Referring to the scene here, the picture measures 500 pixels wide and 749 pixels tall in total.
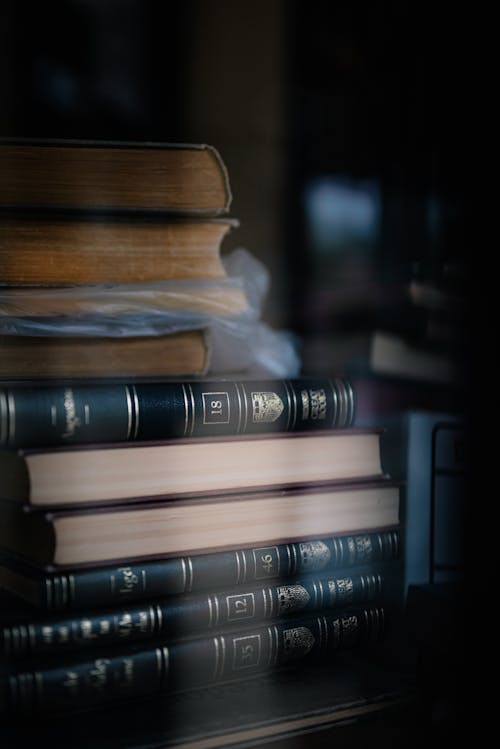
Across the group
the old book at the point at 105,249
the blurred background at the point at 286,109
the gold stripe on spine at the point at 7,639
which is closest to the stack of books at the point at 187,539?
the gold stripe on spine at the point at 7,639

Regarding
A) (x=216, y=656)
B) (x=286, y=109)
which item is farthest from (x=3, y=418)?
(x=286, y=109)

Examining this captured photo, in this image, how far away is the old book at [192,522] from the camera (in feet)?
1.71

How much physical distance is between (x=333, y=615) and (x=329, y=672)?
0.04 metres

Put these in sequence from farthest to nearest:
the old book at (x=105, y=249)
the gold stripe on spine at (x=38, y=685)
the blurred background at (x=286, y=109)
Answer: the blurred background at (x=286, y=109)
the old book at (x=105, y=249)
the gold stripe on spine at (x=38, y=685)

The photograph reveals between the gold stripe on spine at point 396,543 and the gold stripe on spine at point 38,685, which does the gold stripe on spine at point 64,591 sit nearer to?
the gold stripe on spine at point 38,685

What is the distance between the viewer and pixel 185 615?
1.82ft

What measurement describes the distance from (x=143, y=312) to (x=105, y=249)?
0.19ft

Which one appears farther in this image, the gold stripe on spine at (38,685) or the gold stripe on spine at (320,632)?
the gold stripe on spine at (320,632)

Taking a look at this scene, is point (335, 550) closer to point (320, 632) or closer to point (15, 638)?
point (320, 632)

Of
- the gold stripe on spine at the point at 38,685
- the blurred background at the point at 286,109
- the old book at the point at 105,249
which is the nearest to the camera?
the gold stripe on spine at the point at 38,685

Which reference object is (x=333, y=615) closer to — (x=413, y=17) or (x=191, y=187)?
(x=191, y=187)

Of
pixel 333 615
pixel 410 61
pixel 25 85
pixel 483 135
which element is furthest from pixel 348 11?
pixel 333 615

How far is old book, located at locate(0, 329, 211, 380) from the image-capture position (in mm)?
609

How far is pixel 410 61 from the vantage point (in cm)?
78
